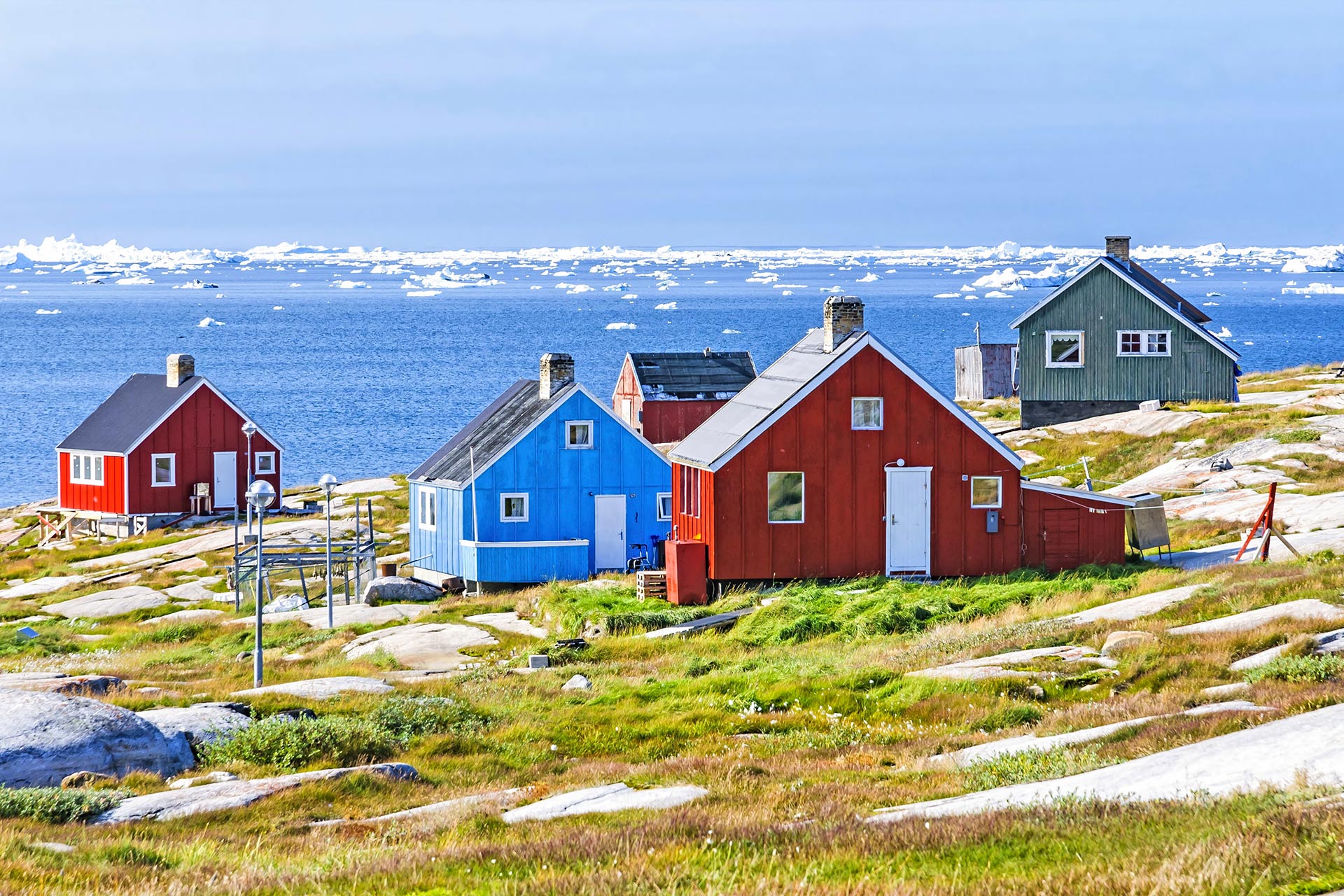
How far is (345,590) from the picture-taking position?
35.4 m

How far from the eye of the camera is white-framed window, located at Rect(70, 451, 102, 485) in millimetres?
51062

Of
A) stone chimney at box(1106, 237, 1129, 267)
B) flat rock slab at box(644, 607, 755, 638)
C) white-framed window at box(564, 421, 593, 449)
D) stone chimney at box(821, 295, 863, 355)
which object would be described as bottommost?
flat rock slab at box(644, 607, 755, 638)

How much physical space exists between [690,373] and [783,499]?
93.9ft

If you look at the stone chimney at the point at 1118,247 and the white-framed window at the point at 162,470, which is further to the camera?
the stone chimney at the point at 1118,247

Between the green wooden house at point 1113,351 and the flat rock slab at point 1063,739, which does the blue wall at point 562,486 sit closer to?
the green wooden house at point 1113,351

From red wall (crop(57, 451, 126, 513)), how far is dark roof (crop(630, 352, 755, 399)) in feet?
64.9

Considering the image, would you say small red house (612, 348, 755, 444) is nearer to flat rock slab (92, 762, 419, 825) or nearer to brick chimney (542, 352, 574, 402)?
brick chimney (542, 352, 574, 402)

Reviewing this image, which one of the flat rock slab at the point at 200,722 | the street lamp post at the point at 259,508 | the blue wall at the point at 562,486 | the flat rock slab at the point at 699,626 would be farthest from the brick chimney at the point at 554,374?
the flat rock slab at the point at 200,722

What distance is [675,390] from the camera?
5647 cm

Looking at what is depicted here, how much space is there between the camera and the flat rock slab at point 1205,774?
9523 millimetres

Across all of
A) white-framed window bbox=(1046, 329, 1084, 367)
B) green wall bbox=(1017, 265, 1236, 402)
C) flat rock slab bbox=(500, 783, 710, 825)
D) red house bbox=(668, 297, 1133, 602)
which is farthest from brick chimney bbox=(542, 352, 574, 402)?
flat rock slab bbox=(500, 783, 710, 825)

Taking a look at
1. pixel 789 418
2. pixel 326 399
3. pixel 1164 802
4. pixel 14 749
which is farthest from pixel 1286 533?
pixel 326 399

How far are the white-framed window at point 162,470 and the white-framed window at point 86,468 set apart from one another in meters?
2.20

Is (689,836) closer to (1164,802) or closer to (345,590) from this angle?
(1164,802)
